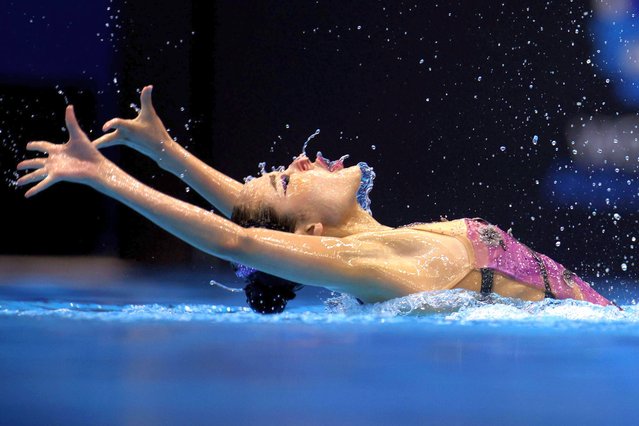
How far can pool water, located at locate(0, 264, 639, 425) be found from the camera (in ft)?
3.49

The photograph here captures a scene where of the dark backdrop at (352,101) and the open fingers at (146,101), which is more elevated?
the dark backdrop at (352,101)

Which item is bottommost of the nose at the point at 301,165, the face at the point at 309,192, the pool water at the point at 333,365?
the pool water at the point at 333,365

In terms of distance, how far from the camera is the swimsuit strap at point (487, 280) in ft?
7.76

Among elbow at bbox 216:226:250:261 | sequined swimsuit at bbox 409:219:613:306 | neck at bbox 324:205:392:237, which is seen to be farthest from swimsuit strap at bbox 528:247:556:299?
elbow at bbox 216:226:250:261

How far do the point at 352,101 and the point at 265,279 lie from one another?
2.57m

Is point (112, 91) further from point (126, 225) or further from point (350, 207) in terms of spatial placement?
point (350, 207)

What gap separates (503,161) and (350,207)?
2451 millimetres

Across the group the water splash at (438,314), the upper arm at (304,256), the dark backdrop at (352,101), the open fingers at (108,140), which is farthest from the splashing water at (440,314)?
the dark backdrop at (352,101)

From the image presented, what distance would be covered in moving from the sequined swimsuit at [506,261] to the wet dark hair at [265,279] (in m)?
0.39

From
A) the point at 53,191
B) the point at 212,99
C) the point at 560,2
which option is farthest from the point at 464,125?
the point at 53,191

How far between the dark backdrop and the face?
2380 mm

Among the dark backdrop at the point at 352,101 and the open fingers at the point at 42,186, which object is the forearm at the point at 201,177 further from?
the dark backdrop at the point at 352,101

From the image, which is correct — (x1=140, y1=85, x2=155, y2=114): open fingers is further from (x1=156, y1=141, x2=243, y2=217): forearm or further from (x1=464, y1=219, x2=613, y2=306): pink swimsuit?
(x1=464, y1=219, x2=613, y2=306): pink swimsuit

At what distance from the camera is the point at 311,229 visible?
95.7 inches
